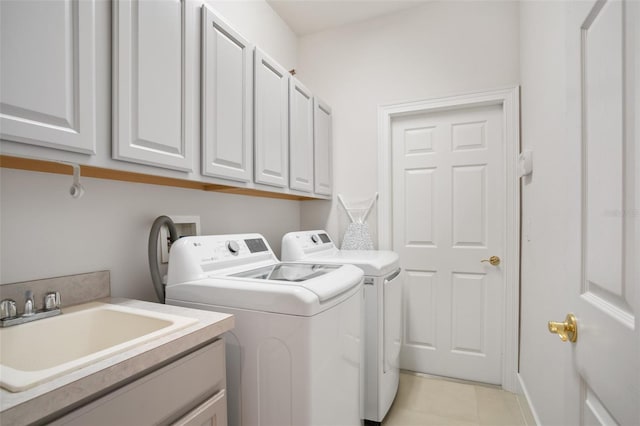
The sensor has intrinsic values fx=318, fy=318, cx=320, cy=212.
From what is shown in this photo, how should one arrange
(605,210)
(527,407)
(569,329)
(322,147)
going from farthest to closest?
(322,147), (527,407), (569,329), (605,210)

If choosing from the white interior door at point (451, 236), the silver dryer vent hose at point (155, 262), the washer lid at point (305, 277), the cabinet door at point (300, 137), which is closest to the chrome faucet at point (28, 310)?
the silver dryer vent hose at point (155, 262)

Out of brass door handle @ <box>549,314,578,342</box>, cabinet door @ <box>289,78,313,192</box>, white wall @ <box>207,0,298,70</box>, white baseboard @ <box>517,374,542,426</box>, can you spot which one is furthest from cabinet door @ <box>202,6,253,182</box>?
white baseboard @ <box>517,374,542,426</box>

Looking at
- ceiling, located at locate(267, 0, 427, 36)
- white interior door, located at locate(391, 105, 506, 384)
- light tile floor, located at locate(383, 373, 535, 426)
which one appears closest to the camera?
light tile floor, located at locate(383, 373, 535, 426)

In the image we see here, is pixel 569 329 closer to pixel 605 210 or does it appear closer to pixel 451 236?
pixel 605 210

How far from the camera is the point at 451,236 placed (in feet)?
8.13

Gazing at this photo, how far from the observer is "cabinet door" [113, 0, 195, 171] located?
3.33ft

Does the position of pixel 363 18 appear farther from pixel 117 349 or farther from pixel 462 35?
pixel 117 349

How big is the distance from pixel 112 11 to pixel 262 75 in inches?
34.1

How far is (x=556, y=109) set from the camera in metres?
1.42

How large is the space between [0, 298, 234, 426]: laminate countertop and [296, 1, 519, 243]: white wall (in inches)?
76.4

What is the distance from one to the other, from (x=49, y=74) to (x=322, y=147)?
1.90 m

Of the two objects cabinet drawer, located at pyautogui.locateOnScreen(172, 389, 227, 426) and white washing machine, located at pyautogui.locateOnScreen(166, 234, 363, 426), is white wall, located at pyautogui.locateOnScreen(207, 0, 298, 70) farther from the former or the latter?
cabinet drawer, located at pyautogui.locateOnScreen(172, 389, 227, 426)

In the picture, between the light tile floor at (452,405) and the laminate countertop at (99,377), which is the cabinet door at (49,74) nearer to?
the laminate countertop at (99,377)

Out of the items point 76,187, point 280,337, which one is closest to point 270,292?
point 280,337
